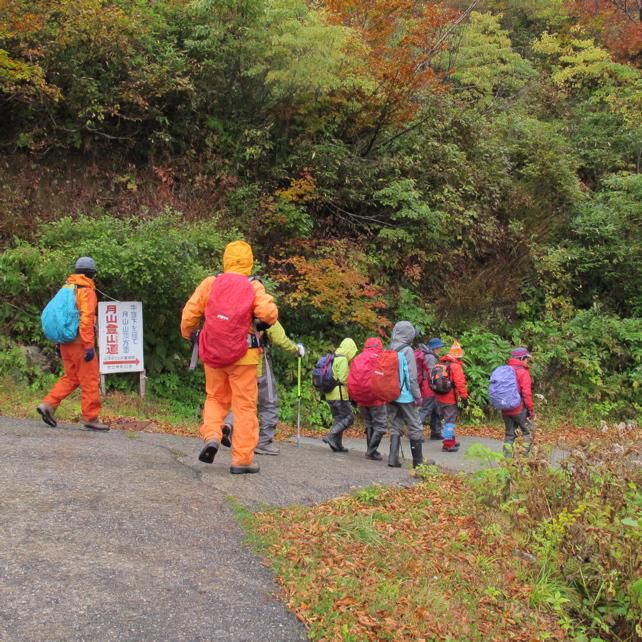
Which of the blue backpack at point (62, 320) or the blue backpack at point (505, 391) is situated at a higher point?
the blue backpack at point (62, 320)

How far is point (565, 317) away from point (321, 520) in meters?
12.0

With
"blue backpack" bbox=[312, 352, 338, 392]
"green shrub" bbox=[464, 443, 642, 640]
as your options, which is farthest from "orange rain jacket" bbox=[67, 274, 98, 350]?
"green shrub" bbox=[464, 443, 642, 640]

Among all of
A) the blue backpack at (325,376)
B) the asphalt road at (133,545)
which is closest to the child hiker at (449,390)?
the blue backpack at (325,376)

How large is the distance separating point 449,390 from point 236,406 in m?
5.22

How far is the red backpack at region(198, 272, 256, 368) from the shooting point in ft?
18.4

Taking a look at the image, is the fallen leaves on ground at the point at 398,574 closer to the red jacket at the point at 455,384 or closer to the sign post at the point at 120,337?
the red jacket at the point at 455,384

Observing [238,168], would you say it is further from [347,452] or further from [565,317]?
[565,317]

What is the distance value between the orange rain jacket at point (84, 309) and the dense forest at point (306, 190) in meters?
2.39

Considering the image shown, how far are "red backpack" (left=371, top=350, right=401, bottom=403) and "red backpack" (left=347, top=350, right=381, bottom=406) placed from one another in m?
0.06

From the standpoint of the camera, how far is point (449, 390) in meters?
10.1

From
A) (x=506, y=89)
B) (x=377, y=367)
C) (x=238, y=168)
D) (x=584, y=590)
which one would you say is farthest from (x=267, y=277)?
(x=506, y=89)

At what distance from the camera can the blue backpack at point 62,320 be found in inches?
277

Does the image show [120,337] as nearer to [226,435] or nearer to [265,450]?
[265,450]

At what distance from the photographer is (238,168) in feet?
44.4
